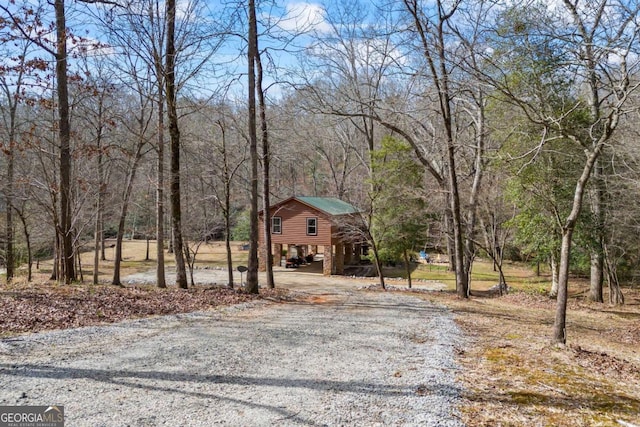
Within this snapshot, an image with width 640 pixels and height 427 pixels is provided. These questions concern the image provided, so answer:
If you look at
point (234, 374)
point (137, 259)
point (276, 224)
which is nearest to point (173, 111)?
point (234, 374)

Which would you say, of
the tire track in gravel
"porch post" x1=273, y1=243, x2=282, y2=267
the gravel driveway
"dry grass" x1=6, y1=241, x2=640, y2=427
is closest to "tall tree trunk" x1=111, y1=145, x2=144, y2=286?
the gravel driveway

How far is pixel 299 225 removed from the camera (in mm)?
26609

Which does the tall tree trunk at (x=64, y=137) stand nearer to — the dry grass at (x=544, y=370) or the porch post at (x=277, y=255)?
the dry grass at (x=544, y=370)

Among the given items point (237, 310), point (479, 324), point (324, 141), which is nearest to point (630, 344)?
point (479, 324)

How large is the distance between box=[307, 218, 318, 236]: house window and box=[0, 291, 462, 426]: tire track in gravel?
17921mm

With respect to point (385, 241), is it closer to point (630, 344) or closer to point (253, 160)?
point (253, 160)

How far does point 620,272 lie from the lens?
701 inches

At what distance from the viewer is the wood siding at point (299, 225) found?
25.5 meters

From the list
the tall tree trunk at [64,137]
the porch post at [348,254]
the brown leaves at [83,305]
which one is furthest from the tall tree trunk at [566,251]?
the porch post at [348,254]

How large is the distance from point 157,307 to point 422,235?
44.3ft

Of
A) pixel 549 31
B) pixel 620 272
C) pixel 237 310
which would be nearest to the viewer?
pixel 549 31

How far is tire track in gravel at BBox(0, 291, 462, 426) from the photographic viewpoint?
152 inches

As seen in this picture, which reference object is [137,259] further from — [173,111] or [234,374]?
[234,374]

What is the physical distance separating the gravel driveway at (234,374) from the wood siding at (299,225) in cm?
1750
